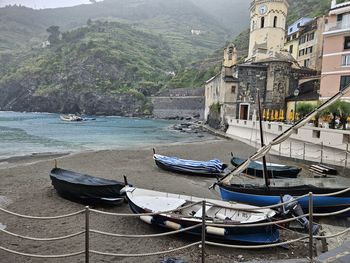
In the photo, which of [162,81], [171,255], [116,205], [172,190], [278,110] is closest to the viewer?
[171,255]

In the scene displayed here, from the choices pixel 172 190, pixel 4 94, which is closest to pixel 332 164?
pixel 172 190

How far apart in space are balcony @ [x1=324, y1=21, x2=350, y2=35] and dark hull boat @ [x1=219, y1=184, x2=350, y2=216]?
27.4 metres

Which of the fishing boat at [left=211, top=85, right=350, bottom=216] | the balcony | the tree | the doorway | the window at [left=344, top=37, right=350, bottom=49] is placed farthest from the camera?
the tree

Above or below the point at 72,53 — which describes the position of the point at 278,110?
below

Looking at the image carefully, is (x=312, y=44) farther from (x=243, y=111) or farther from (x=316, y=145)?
(x=316, y=145)

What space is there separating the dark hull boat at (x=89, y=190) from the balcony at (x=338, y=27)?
3134cm

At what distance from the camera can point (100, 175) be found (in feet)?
64.2

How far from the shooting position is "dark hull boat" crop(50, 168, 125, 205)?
41.7 feet

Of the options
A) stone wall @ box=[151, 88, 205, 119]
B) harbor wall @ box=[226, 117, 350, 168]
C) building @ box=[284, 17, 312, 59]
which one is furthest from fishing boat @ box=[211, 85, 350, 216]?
stone wall @ box=[151, 88, 205, 119]

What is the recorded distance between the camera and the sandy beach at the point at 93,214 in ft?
28.4

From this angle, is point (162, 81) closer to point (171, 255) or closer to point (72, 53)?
point (72, 53)

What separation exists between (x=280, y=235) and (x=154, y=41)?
19365cm

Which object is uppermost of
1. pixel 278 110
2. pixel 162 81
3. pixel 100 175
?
pixel 162 81

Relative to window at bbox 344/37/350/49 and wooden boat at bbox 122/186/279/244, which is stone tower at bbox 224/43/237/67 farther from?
wooden boat at bbox 122/186/279/244
